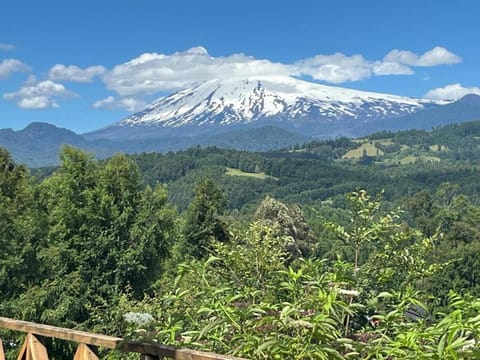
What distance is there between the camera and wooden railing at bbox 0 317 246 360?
248cm

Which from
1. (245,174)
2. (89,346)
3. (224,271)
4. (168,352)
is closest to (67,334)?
(89,346)

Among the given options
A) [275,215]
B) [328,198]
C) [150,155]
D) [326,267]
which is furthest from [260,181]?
[326,267]

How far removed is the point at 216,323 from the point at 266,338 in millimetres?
236

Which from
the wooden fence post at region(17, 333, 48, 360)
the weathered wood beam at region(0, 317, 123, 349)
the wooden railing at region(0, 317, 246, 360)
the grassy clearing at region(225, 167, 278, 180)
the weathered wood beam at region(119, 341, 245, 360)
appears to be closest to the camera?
the weathered wood beam at region(119, 341, 245, 360)

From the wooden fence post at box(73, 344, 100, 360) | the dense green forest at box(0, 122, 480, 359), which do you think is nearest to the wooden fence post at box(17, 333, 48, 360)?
the dense green forest at box(0, 122, 480, 359)

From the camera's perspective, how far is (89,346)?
2934mm

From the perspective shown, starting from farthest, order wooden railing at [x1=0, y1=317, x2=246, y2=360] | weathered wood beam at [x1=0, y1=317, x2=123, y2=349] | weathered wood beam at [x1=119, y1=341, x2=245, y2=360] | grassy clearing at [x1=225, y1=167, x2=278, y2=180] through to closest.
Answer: grassy clearing at [x1=225, y1=167, x2=278, y2=180]
weathered wood beam at [x1=0, y1=317, x2=123, y2=349]
wooden railing at [x1=0, y1=317, x2=246, y2=360]
weathered wood beam at [x1=119, y1=341, x2=245, y2=360]

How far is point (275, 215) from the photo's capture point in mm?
28359

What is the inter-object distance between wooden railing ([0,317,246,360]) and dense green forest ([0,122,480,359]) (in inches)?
4.6

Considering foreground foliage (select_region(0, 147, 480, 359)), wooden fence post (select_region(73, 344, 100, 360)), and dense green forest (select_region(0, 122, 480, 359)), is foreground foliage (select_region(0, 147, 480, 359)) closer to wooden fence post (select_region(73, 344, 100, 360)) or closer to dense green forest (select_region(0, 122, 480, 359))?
dense green forest (select_region(0, 122, 480, 359))

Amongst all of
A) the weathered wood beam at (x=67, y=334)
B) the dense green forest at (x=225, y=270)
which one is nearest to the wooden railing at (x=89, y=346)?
the weathered wood beam at (x=67, y=334)

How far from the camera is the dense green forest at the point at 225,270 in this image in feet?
7.91

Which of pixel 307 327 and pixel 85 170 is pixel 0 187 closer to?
pixel 85 170

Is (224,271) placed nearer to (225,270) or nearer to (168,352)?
(225,270)
